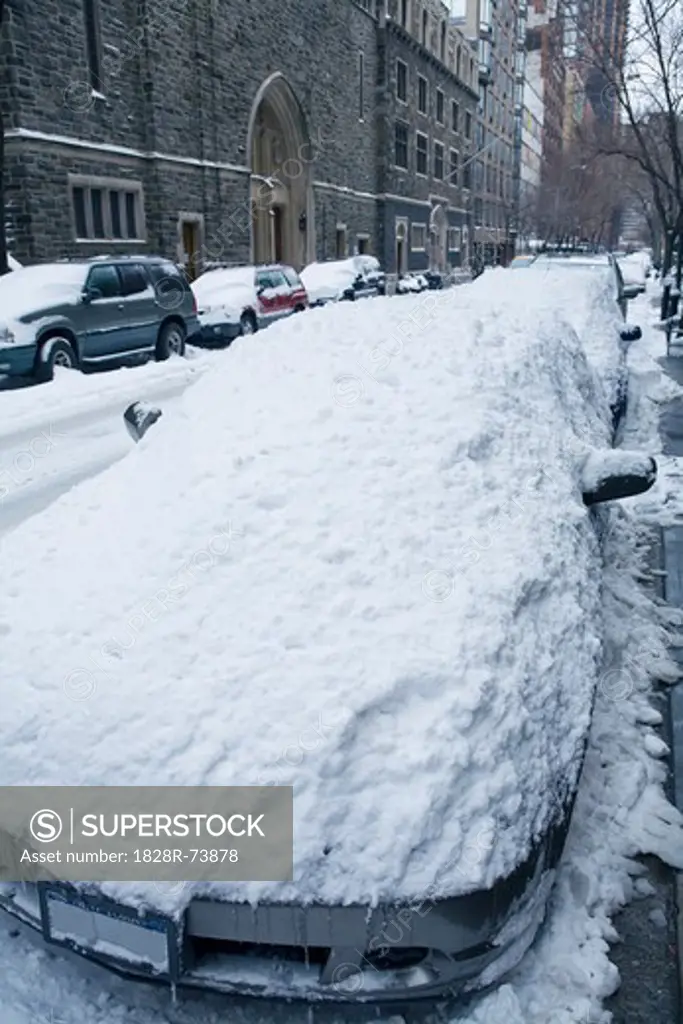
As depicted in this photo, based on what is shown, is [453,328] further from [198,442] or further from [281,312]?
[281,312]

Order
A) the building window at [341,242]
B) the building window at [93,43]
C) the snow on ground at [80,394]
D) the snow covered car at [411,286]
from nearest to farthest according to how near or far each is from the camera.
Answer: the snow on ground at [80,394] → the building window at [93,43] → the snow covered car at [411,286] → the building window at [341,242]

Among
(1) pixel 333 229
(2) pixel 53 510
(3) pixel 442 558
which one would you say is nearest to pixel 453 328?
(3) pixel 442 558

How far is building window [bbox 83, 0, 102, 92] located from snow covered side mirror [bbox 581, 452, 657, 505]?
64.9 ft

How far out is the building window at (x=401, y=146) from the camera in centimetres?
4159

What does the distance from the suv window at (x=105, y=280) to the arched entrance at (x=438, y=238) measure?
39981 mm

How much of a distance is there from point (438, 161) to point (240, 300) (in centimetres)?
3875

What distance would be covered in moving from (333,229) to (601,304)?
28.3 m

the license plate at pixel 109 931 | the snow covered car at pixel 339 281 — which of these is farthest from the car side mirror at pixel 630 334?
the snow covered car at pixel 339 281

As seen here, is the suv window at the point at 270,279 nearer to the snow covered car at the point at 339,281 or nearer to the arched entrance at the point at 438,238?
the snow covered car at the point at 339,281

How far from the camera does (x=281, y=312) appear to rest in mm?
18344

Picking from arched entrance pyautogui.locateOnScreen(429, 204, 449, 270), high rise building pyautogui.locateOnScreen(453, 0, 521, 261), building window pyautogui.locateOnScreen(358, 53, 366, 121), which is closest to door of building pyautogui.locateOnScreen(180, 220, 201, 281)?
building window pyautogui.locateOnScreen(358, 53, 366, 121)

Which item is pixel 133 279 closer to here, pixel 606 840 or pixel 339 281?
pixel 339 281

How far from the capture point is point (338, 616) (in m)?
2.36

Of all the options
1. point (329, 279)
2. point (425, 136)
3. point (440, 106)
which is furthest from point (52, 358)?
point (440, 106)
